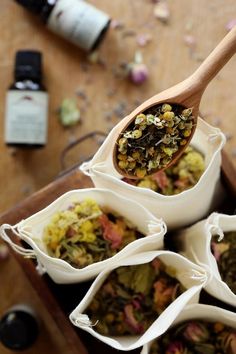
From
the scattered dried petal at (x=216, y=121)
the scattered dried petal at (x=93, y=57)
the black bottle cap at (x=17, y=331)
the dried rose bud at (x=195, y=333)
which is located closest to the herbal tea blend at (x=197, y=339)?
the dried rose bud at (x=195, y=333)

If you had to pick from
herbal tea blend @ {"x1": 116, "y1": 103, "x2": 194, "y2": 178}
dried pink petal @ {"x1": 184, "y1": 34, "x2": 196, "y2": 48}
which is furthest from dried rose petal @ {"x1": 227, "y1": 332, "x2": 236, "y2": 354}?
dried pink petal @ {"x1": 184, "y1": 34, "x2": 196, "y2": 48}

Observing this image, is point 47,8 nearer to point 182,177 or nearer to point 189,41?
point 189,41

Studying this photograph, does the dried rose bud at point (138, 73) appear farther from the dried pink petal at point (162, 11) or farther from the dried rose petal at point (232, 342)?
the dried rose petal at point (232, 342)

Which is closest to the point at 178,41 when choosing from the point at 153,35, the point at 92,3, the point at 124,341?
the point at 153,35

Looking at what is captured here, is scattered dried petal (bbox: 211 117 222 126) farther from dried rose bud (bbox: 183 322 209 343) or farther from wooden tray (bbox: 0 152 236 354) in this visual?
dried rose bud (bbox: 183 322 209 343)

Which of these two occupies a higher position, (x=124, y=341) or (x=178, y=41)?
(x=178, y=41)

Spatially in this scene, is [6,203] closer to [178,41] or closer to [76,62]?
[76,62]
